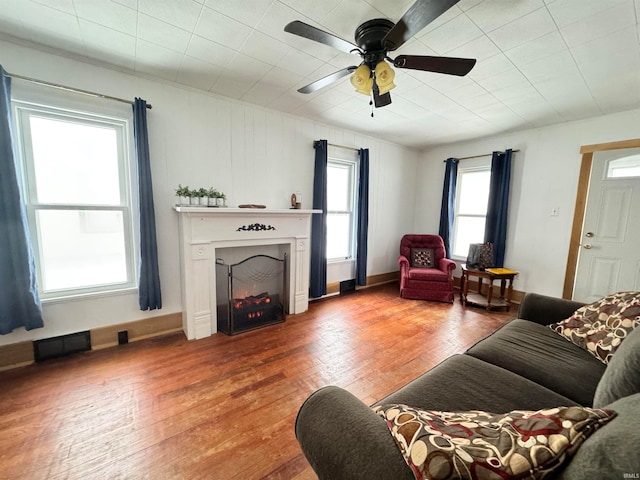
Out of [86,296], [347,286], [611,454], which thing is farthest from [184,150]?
[611,454]

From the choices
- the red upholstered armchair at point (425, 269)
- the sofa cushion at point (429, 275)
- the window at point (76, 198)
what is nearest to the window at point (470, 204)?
the red upholstered armchair at point (425, 269)

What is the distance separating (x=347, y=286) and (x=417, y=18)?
349cm

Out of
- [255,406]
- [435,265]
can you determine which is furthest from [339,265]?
[255,406]

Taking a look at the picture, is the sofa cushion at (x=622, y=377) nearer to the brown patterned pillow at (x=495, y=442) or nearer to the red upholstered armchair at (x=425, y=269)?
the brown patterned pillow at (x=495, y=442)

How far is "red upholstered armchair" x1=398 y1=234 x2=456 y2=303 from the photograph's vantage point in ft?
12.5

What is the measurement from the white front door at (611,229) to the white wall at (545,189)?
0.59 ft

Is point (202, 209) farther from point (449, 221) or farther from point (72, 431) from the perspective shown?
point (449, 221)

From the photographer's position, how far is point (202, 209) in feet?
8.07

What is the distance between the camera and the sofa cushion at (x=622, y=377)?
86 centimetres

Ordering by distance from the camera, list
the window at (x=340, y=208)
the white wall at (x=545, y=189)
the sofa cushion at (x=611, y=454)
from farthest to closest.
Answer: the window at (x=340, y=208), the white wall at (x=545, y=189), the sofa cushion at (x=611, y=454)

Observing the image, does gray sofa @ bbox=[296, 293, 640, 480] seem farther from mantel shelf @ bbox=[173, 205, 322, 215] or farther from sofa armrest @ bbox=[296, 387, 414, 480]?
mantel shelf @ bbox=[173, 205, 322, 215]

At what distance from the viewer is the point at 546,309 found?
6.52 ft

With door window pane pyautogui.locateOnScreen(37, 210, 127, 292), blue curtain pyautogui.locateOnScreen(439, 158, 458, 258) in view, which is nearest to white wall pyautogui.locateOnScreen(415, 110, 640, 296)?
blue curtain pyautogui.locateOnScreen(439, 158, 458, 258)

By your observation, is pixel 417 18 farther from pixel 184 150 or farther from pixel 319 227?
pixel 319 227
